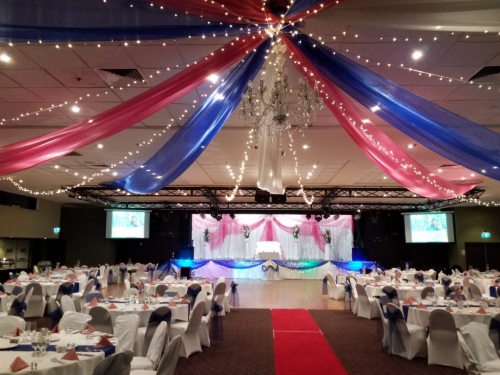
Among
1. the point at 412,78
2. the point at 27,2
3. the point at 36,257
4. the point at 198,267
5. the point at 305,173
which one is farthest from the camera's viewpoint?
the point at 198,267

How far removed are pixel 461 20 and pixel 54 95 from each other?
4.95 meters

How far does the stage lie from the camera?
737 inches

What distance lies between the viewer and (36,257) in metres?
17.1

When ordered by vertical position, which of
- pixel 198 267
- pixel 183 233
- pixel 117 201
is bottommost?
pixel 198 267

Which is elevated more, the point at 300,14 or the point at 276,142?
the point at 300,14

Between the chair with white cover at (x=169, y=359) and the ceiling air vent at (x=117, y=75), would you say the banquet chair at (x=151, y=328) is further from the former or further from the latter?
the ceiling air vent at (x=117, y=75)

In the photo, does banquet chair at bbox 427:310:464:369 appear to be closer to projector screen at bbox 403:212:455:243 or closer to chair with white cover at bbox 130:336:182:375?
chair with white cover at bbox 130:336:182:375

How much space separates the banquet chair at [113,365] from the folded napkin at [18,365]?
0.64 meters

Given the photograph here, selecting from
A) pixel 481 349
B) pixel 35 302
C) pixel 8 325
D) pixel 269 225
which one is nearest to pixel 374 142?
pixel 481 349

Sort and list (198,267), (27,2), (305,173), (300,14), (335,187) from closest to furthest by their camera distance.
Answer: (27,2)
(300,14)
(305,173)
(335,187)
(198,267)

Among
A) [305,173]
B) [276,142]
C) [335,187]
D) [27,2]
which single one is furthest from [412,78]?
[335,187]

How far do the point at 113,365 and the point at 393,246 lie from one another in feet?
61.4

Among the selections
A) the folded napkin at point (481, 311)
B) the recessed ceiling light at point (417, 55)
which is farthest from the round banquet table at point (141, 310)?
the recessed ceiling light at point (417, 55)

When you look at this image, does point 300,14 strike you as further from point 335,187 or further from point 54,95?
point 335,187
